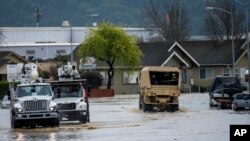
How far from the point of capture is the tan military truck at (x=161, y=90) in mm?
54969

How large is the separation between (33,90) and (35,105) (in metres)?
1.35

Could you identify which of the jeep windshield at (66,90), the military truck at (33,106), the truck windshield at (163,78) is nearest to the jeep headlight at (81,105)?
the jeep windshield at (66,90)

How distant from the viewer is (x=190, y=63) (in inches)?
4188

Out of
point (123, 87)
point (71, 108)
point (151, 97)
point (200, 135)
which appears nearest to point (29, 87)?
point (71, 108)

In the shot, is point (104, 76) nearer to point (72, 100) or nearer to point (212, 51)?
point (212, 51)

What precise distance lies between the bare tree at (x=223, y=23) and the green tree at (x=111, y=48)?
3353 cm

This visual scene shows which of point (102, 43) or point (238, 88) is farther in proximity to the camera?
point (102, 43)

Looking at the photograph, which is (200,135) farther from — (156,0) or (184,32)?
(156,0)

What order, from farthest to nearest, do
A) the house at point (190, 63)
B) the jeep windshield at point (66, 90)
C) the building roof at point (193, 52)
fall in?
the building roof at point (193, 52)
the house at point (190, 63)
the jeep windshield at point (66, 90)

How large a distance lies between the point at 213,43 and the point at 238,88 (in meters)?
48.5

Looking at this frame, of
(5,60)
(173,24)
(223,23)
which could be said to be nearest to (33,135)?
(5,60)

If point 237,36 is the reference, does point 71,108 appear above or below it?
below

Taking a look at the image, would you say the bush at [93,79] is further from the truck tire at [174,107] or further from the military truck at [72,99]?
the military truck at [72,99]

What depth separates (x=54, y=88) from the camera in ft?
140
